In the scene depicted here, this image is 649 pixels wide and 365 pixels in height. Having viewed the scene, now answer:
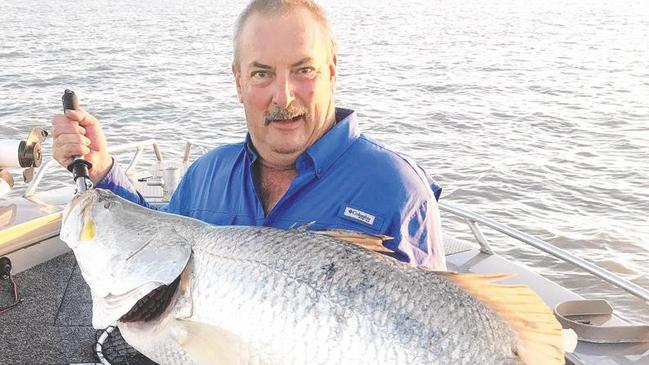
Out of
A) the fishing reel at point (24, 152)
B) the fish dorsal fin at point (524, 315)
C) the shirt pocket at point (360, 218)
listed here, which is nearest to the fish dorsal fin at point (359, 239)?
the fish dorsal fin at point (524, 315)

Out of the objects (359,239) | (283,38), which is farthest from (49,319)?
(359,239)

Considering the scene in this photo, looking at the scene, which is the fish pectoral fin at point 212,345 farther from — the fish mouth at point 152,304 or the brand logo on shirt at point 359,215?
the brand logo on shirt at point 359,215

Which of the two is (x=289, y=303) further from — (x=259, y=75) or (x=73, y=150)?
(x=73, y=150)

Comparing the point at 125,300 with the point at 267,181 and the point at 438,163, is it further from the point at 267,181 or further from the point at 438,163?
the point at 438,163

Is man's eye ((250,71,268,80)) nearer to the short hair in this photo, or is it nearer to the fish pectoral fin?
the short hair

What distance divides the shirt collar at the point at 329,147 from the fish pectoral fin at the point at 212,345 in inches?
34.3

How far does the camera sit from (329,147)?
2.56 meters

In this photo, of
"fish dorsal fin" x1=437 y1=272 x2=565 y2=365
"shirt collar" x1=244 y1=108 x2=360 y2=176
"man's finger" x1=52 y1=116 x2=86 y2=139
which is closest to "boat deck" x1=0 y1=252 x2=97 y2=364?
"man's finger" x1=52 y1=116 x2=86 y2=139

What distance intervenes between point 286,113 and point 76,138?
0.82 metres

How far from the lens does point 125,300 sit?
78.9 inches

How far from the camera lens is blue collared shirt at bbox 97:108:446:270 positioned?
2.38 metres

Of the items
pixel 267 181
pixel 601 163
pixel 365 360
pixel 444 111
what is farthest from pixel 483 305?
pixel 444 111

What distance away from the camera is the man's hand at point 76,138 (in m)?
2.62

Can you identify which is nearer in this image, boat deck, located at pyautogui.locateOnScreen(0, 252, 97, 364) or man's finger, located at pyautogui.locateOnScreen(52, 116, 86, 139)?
man's finger, located at pyautogui.locateOnScreen(52, 116, 86, 139)
